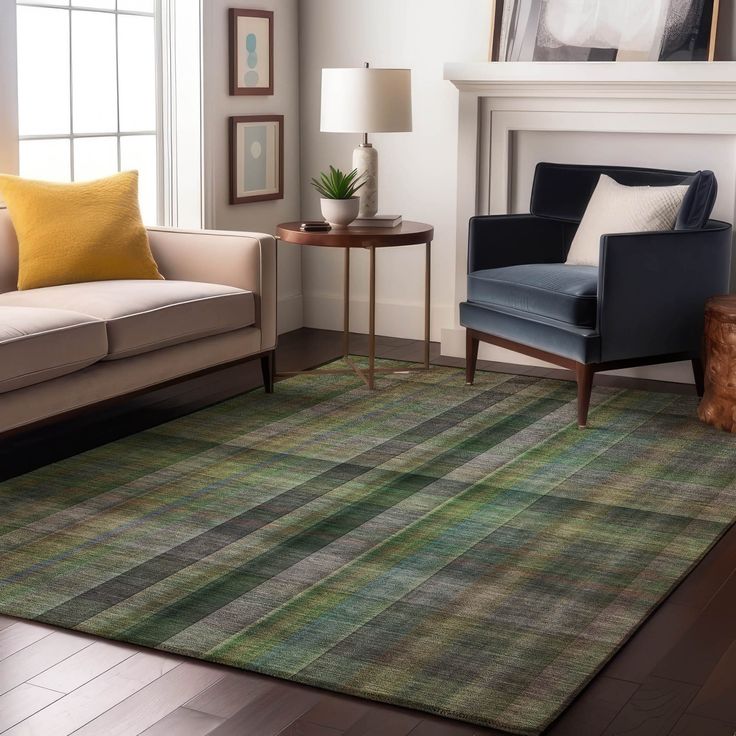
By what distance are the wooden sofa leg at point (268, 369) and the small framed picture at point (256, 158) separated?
1139mm

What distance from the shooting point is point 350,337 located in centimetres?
599

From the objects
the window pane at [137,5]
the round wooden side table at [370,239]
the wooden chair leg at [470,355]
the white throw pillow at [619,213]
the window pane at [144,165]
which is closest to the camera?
the white throw pillow at [619,213]

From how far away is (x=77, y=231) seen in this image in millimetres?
4344

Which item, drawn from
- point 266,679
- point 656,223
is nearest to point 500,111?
point 656,223

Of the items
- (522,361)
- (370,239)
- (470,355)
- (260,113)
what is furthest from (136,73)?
(522,361)

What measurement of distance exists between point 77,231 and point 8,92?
0.60m

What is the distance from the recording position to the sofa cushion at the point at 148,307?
3.97m

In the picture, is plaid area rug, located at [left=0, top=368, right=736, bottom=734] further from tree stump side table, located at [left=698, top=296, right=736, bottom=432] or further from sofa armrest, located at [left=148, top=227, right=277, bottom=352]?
sofa armrest, located at [left=148, top=227, right=277, bottom=352]

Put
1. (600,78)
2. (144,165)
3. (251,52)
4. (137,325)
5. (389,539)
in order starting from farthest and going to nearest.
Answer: (251,52) < (144,165) < (600,78) < (137,325) < (389,539)

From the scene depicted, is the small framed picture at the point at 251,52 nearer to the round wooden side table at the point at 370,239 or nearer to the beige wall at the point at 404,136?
the beige wall at the point at 404,136

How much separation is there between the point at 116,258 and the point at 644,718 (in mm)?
2830

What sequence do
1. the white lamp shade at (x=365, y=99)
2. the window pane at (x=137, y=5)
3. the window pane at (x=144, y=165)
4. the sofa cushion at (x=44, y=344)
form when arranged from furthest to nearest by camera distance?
the window pane at (x=144, y=165), the window pane at (x=137, y=5), the white lamp shade at (x=365, y=99), the sofa cushion at (x=44, y=344)

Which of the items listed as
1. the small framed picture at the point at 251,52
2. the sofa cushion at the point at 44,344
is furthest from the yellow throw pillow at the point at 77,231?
the small framed picture at the point at 251,52

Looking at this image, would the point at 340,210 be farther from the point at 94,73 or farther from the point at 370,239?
the point at 94,73
